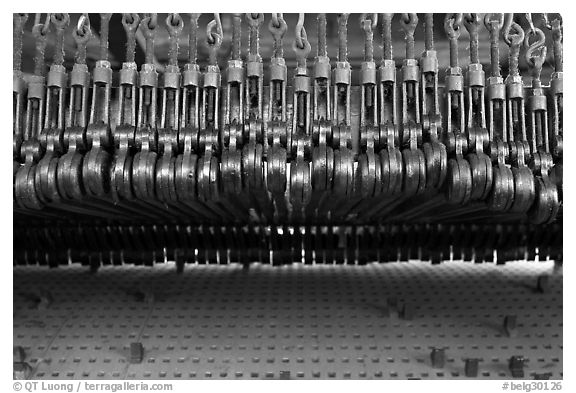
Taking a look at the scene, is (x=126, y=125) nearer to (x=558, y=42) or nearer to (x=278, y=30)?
(x=278, y=30)

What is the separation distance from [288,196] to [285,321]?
42cm

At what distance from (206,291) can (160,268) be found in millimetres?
338

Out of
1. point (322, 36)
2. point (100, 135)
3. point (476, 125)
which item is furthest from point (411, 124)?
point (100, 135)

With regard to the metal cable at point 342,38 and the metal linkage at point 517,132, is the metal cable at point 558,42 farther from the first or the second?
the metal cable at point 342,38

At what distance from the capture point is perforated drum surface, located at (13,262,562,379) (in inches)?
56.4

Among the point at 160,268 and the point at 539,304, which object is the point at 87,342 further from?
the point at 539,304

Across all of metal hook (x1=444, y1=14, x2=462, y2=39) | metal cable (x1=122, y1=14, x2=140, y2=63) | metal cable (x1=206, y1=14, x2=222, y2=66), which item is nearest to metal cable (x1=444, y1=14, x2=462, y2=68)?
metal hook (x1=444, y1=14, x2=462, y2=39)

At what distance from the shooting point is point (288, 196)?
1503 mm

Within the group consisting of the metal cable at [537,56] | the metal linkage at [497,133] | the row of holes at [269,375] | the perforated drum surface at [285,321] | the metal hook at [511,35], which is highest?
the metal hook at [511,35]

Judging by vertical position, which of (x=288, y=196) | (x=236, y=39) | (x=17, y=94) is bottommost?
Result: (x=288, y=196)

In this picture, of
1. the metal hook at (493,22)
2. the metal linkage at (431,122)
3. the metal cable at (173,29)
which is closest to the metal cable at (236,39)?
the metal cable at (173,29)

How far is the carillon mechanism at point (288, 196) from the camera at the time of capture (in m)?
1.10

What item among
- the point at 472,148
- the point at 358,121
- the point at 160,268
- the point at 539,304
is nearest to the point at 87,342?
the point at 160,268

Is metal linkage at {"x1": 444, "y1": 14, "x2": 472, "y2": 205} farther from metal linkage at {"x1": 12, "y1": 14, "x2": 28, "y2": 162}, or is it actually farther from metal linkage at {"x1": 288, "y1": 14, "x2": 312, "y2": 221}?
metal linkage at {"x1": 12, "y1": 14, "x2": 28, "y2": 162}
